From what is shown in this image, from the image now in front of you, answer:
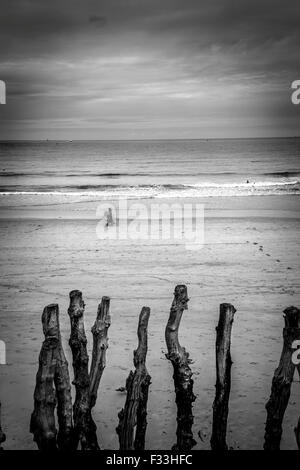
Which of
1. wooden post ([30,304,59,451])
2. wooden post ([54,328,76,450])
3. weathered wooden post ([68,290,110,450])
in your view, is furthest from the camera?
weathered wooden post ([68,290,110,450])

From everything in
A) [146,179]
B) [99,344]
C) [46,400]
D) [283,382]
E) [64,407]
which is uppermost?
[146,179]

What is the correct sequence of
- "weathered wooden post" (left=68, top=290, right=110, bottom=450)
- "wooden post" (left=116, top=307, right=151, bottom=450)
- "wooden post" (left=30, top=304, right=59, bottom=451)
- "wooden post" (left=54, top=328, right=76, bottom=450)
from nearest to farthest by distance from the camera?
"wooden post" (left=30, top=304, right=59, bottom=451), "wooden post" (left=116, top=307, right=151, bottom=450), "wooden post" (left=54, top=328, right=76, bottom=450), "weathered wooden post" (left=68, top=290, right=110, bottom=450)

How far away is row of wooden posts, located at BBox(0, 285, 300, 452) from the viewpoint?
166 inches

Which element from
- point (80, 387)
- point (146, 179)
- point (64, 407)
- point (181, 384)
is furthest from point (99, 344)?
point (146, 179)

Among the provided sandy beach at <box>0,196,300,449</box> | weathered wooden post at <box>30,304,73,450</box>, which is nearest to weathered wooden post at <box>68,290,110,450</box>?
weathered wooden post at <box>30,304,73,450</box>

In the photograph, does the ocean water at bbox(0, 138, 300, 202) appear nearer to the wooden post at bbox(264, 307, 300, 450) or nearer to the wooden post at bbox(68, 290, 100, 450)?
the wooden post at bbox(68, 290, 100, 450)

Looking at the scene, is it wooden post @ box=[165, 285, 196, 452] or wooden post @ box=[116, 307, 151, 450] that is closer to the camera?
wooden post @ box=[116, 307, 151, 450]

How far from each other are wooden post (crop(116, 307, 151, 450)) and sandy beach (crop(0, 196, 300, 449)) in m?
0.63

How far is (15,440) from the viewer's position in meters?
5.02

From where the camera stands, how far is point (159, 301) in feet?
30.1

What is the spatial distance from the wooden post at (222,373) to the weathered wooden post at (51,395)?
1.37 meters

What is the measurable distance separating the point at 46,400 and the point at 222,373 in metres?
1.63

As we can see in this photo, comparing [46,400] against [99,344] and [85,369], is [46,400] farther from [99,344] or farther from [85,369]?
[99,344]

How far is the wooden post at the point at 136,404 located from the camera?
14.0ft
